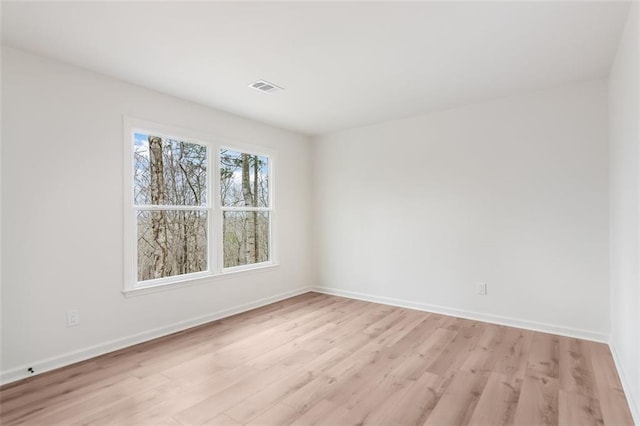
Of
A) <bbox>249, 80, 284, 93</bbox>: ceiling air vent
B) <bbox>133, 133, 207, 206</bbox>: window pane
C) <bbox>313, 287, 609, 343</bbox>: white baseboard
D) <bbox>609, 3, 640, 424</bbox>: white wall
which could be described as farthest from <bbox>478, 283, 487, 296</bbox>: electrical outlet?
<bbox>133, 133, 207, 206</bbox>: window pane

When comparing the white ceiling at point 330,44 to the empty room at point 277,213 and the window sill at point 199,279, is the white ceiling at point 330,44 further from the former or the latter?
the window sill at point 199,279

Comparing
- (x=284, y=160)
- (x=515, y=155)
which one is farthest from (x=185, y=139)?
(x=515, y=155)

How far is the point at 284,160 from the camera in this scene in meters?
5.08

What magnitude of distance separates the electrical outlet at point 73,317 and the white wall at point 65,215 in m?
0.03

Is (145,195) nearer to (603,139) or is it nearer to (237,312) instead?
(237,312)

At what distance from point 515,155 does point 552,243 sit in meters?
1.03

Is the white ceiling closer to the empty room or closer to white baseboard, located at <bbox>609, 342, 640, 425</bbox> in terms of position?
the empty room

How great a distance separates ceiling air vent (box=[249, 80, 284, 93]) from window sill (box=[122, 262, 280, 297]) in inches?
88.5

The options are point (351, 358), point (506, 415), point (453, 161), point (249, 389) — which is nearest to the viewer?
point (506, 415)

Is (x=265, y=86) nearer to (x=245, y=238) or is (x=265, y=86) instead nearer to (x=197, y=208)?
(x=197, y=208)

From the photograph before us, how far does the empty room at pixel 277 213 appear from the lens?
2.20 meters

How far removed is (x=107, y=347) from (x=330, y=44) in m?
3.34

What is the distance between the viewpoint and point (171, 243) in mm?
3672

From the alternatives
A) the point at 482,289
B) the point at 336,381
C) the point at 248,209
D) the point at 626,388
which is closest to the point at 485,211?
the point at 482,289
